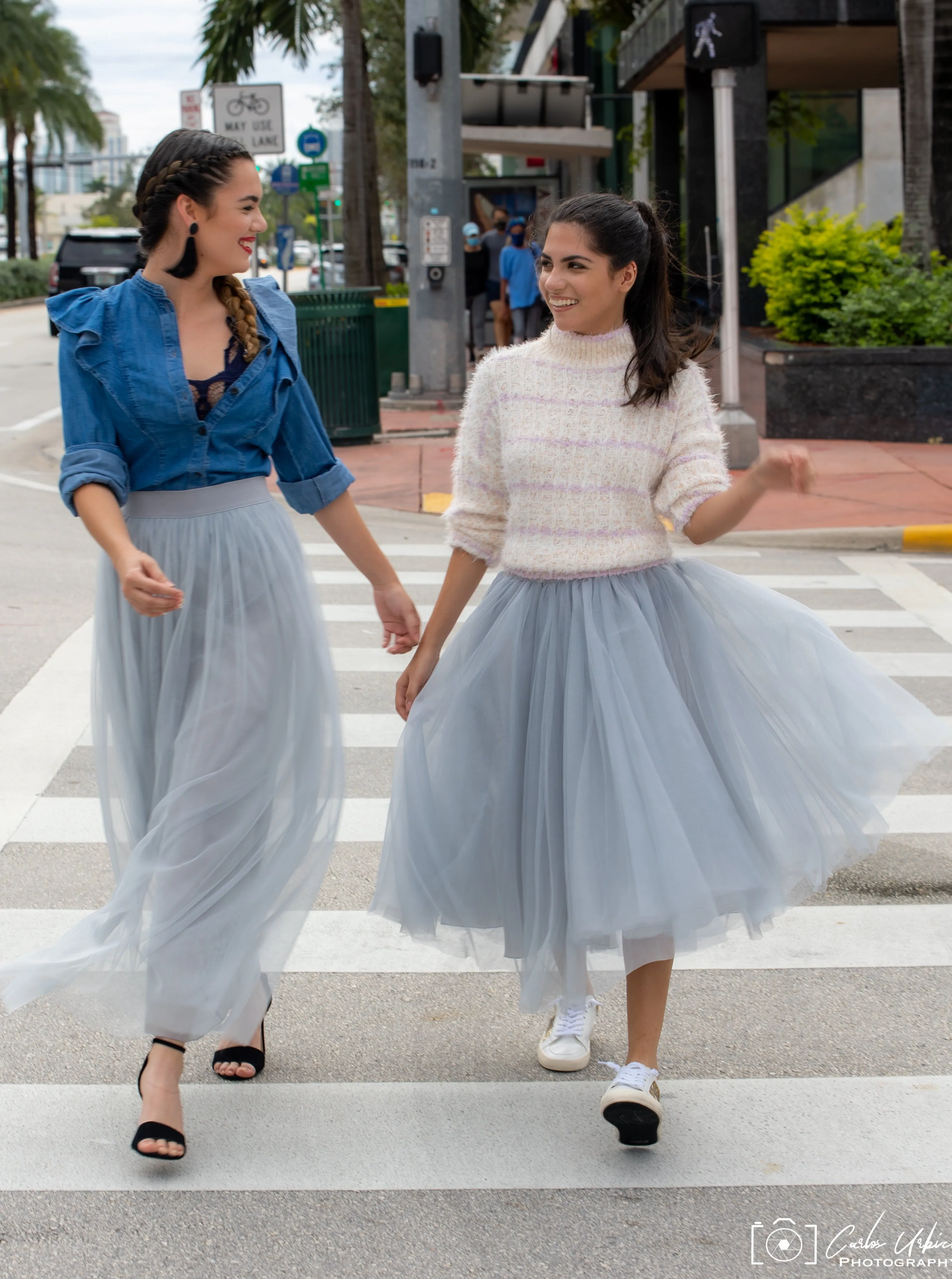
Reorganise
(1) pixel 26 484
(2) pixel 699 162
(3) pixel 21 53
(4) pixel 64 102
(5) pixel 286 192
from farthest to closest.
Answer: (4) pixel 64 102 → (3) pixel 21 53 → (5) pixel 286 192 → (2) pixel 699 162 → (1) pixel 26 484

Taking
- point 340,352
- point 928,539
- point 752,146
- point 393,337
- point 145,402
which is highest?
point 752,146

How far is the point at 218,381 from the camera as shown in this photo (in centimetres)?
295

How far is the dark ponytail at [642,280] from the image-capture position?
9.69 feet

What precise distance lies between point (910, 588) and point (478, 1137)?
6.00 metres

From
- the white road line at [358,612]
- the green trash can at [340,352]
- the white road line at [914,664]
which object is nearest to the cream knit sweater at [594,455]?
the white road line at [914,664]

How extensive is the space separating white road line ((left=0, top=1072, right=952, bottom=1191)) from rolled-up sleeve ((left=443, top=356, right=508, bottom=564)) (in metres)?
1.18

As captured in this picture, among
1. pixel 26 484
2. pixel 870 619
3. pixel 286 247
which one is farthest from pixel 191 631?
pixel 286 247

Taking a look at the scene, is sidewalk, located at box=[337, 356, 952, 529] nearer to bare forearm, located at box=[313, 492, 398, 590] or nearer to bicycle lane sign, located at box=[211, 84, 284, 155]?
bicycle lane sign, located at box=[211, 84, 284, 155]

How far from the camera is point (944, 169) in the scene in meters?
14.0

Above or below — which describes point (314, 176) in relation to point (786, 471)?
above

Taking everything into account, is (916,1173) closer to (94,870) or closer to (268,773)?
(268,773)

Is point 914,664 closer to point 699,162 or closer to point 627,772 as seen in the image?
point 627,772

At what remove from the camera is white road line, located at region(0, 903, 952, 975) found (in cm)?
384

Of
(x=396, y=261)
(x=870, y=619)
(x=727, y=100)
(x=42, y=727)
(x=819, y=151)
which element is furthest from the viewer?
(x=396, y=261)
